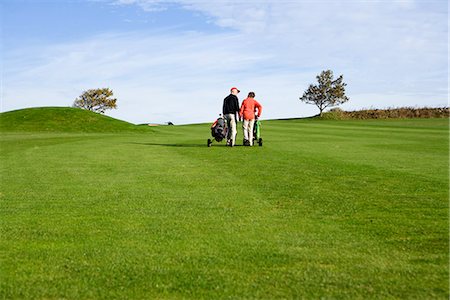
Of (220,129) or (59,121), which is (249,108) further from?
(59,121)

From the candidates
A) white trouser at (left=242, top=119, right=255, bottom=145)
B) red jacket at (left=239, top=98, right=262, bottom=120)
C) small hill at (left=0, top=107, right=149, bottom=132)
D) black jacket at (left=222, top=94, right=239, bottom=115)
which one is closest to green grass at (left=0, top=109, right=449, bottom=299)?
black jacket at (left=222, top=94, right=239, bottom=115)

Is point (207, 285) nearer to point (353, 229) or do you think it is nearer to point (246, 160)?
point (353, 229)

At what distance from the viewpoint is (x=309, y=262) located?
599 cm

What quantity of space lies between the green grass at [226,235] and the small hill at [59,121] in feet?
137

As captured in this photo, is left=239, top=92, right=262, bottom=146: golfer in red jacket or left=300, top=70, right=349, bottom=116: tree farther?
left=300, top=70, right=349, bottom=116: tree

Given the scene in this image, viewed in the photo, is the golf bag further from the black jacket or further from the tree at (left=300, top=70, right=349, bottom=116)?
the tree at (left=300, top=70, right=349, bottom=116)

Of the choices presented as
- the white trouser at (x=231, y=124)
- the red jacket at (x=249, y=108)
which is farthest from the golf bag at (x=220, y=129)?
the red jacket at (x=249, y=108)

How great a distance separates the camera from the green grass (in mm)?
5258

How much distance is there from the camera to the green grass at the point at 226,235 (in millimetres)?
5258

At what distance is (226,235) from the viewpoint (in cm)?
718

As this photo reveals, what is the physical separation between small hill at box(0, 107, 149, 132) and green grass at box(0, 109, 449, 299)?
4171 centimetres

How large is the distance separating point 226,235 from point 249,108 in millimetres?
17958

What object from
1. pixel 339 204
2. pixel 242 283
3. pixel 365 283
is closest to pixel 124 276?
pixel 242 283

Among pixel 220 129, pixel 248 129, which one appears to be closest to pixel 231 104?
pixel 220 129
